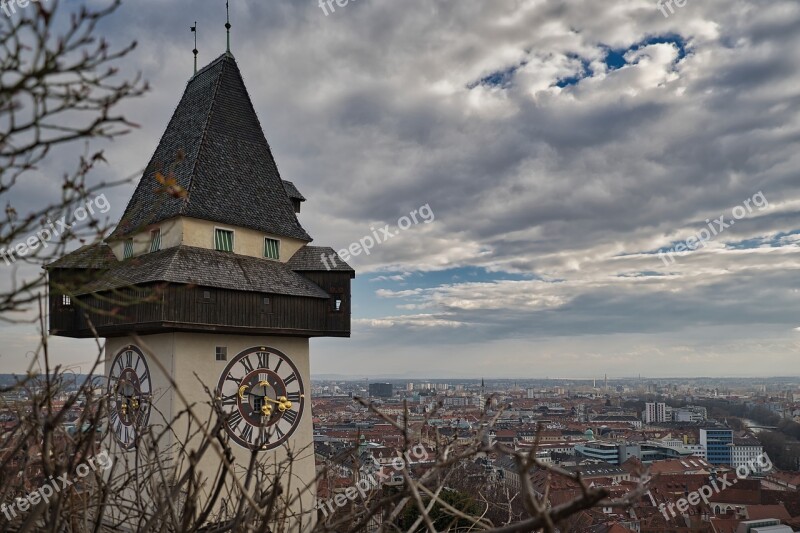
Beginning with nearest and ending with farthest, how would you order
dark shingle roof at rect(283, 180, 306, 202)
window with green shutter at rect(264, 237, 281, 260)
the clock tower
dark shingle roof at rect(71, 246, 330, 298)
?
1. dark shingle roof at rect(71, 246, 330, 298)
2. the clock tower
3. window with green shutter at rect(264, 237, 281, 260)
4. dark shingle roof at rect(283, 180, 306, 202)

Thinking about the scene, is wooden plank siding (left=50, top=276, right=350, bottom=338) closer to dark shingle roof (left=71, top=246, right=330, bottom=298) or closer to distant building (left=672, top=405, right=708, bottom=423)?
dark shingle roof (left=71, top=246, right=330, bottom=298)

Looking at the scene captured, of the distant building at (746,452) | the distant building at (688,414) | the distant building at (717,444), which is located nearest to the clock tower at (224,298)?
the distant building at (746,452)

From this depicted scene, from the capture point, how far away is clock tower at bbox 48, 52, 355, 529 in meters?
8.70

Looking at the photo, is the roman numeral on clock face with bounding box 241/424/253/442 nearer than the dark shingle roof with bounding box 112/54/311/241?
Yes

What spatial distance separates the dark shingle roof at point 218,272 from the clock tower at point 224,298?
21 millimetres

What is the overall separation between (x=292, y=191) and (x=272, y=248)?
1.91 meters

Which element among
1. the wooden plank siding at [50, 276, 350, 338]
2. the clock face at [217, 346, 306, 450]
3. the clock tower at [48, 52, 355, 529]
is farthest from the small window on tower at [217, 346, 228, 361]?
the wooden plank siding at [50, 276, 350, 338]

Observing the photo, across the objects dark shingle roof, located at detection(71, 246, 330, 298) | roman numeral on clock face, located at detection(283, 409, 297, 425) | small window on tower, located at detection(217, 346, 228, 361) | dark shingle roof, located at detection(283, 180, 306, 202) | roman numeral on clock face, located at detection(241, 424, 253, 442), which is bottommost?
roman numeral on clock face, located at detection(241, 424, 253, 442)

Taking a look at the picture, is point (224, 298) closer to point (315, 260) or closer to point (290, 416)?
point (315, 260)

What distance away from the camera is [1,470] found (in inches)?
82.7

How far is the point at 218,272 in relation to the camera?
907 cm

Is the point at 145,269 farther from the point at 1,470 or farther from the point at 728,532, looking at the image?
the point at 728,532

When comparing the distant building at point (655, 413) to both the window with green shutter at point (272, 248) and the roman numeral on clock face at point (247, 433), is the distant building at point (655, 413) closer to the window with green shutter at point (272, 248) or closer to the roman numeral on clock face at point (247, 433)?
the window with green shutter at point (272, 248)

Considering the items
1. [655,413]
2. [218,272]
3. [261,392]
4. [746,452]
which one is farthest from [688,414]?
[218,272]
